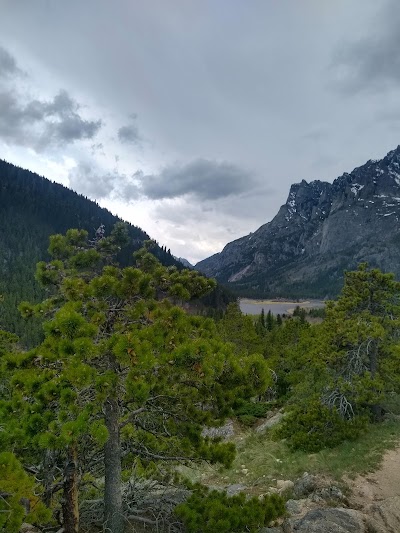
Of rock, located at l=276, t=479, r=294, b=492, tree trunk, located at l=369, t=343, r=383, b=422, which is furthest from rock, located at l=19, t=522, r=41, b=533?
tree trunk, located at l=369, t=343, r=383, b=422

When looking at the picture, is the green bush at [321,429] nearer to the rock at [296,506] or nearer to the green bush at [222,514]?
the rock at [296,506]

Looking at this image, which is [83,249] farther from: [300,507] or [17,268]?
[17,268]

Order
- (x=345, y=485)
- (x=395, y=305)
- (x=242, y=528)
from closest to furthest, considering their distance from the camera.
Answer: (x=242, y=528), (x=345, y=485), (x=395, y=305)

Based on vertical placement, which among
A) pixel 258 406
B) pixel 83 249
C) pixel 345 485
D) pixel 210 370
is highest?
pixel 83 249

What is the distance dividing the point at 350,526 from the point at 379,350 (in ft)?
35.4

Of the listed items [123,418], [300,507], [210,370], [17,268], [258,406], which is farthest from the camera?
[17,268]

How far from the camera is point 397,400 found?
19.5 m

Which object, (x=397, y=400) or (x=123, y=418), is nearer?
(x=123, y=418)

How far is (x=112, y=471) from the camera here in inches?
270

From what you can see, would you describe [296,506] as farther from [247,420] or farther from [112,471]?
[247,420]

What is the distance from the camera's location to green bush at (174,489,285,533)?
21.9 ft

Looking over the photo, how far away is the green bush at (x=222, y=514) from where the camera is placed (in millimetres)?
6670

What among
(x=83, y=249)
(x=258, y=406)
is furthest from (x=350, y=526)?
(x=258, y=406)

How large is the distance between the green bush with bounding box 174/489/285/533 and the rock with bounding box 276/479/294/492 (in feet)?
19.9
